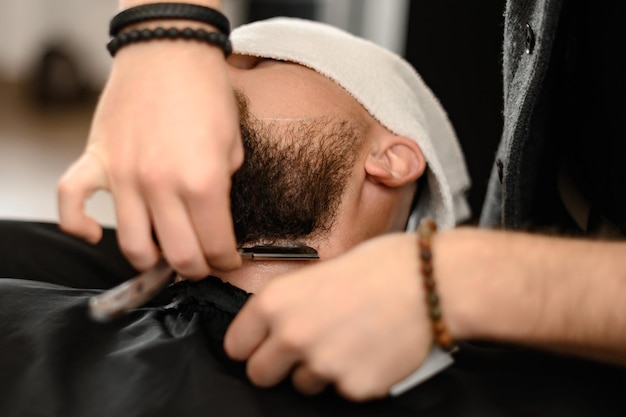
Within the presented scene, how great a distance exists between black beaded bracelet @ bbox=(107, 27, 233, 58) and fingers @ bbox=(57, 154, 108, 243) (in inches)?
5.0

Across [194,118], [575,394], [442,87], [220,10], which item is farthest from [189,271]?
[442,87]

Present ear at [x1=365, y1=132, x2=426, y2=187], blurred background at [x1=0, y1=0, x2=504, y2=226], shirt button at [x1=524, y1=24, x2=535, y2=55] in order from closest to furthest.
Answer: shirt button at [x1=524, y1=24, x2=535, y2=55] → ear at [x1=365, y1=132, x2=426, y2=187] → blurred background at [x1=0, y1=0, x2=504, y2=226]

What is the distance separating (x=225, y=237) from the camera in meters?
0.72

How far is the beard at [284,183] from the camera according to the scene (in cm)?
100

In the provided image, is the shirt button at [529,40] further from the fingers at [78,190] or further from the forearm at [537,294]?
the fingers at [78,190]

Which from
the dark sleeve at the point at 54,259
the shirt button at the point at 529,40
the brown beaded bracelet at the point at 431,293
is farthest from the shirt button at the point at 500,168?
the dark sleeve at the point at 54,259

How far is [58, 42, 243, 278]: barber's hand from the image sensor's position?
0.67 metres

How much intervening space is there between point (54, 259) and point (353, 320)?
0.68 m

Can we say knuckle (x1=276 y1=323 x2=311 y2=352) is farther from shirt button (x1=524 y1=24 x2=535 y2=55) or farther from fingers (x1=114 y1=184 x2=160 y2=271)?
shirt button (x1=524 y1=24 x2=535 y2=55)

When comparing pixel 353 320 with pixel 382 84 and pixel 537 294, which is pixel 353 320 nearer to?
pixel 537 294

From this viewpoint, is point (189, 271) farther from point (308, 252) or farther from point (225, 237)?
point (308, 252)

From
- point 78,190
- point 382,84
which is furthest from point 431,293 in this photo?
point 382,84

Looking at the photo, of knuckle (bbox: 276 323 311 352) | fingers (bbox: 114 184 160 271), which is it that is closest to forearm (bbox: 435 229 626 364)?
knuckle (bbox: 276 323 311 352)

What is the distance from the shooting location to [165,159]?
2.19ft
